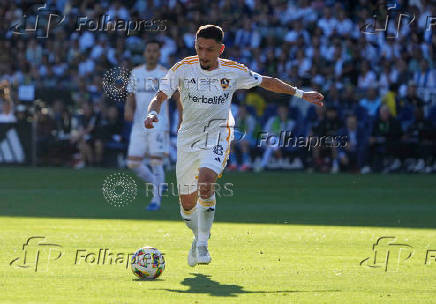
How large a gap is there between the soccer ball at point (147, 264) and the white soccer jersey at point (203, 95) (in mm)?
1615

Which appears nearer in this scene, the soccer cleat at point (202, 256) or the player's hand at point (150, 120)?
the player's hand at point (150, 120)

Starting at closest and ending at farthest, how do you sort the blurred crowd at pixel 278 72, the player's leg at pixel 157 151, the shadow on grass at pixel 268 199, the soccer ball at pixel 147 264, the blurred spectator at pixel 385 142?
the soccer ball at pixel 147 264 < the shadow on grass at pixel 268 199 < the player's leg at pixel 157 151 < the blurred spectator at pixel 385 142 < the blurred crowd at pixel 278 72

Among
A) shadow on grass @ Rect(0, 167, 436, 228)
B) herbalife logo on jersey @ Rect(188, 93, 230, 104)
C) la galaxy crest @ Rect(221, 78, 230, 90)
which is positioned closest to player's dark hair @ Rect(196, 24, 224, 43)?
la galaxy crest @ Rect(221, 78, 230, 90)

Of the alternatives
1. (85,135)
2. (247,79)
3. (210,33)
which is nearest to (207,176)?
(247,79)

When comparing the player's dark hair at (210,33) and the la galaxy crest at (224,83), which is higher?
the player's dark hair at (210,33)

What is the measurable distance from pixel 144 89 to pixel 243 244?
17.4 feet

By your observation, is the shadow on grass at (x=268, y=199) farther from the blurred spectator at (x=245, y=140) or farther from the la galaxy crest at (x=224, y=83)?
the la galaxy crest at (x=224, y=83)

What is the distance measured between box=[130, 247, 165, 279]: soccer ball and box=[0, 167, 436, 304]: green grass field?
0.35 ft

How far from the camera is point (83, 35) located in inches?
1026

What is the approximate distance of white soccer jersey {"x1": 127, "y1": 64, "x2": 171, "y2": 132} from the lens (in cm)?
1472

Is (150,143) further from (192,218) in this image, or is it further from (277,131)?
(277,131)

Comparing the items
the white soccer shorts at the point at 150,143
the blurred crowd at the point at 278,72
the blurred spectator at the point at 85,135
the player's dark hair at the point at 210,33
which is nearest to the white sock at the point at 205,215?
the player's dark hair at the point at 210,33

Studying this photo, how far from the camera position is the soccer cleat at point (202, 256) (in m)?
8.65

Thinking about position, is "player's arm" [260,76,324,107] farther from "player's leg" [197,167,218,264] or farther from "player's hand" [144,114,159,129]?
"player's hand" [144,114,159,129]
